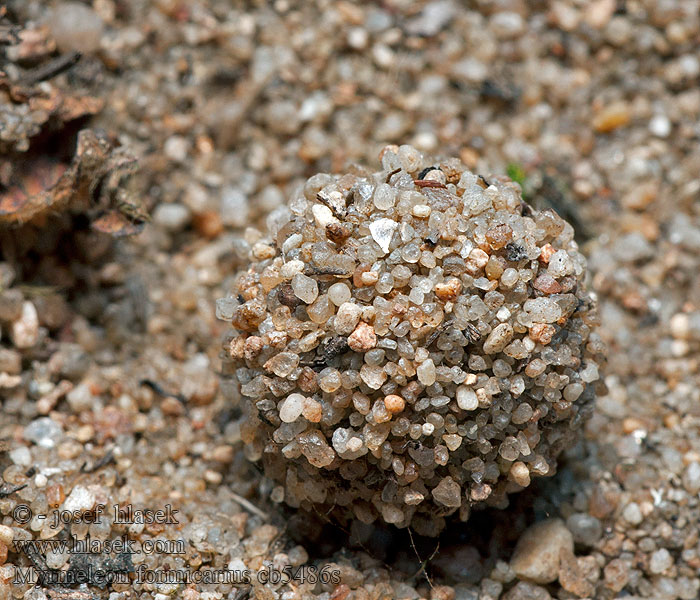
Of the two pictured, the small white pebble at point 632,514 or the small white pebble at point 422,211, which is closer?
the small white pebble at point 422,211

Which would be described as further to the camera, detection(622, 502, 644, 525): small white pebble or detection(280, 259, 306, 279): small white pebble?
detection(622, 502, 644, 525): small white pebble

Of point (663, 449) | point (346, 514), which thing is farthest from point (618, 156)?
Result: point (346, 514)

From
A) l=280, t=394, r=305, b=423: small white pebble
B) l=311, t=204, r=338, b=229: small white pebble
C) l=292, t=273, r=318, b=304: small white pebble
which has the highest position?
l=311, t=204, r=338, b=229: small white pebble

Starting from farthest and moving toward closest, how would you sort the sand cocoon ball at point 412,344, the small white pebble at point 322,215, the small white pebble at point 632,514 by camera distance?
the small white pebble at point 632,514 < the small white pebble at point 322,215 < the sand cocoon ball at point 412,344

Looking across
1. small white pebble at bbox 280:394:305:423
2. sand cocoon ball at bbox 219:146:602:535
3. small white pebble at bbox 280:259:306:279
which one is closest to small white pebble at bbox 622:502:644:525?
sand cocoon ball at bbox 219:146:602:535

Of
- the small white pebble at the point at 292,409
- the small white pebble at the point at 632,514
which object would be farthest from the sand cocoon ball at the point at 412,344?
the small white pebble at the point at 632,514

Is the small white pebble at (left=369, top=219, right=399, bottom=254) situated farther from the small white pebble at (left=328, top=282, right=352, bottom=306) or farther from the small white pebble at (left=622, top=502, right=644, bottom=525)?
the small white pebble at (left=622, top=502, right=644, bottom=525)

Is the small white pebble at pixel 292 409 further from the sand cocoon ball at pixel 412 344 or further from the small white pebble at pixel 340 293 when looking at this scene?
the small white pebble at pixel 340 293

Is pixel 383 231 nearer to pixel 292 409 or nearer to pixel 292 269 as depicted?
pixel 292 269

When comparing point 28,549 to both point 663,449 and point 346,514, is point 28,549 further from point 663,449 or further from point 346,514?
point 663,449
